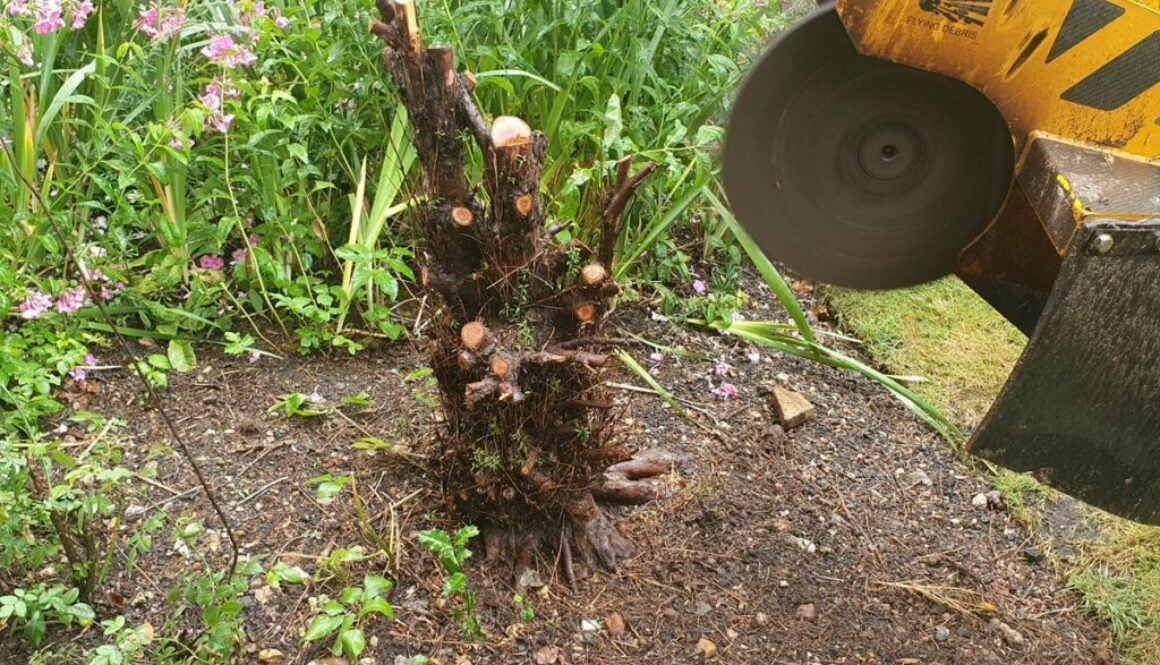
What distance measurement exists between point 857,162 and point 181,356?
1.91m

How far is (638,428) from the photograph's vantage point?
9.23ft

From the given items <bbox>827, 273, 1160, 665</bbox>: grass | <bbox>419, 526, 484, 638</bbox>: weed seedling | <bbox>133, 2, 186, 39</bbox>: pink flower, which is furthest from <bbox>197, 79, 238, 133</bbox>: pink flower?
<bbox>827, 273, 1160, 665</bbox>: grass

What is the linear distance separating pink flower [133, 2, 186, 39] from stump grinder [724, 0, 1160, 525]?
1.58 metres

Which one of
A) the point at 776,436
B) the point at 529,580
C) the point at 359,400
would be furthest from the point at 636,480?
the point at 359,400

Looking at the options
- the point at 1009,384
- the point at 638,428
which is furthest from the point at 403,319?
the point at 1009,384

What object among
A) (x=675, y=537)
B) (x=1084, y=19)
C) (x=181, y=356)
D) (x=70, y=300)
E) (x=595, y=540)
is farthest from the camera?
(x=181, y=356)

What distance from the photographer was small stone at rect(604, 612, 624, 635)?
7.39 ft

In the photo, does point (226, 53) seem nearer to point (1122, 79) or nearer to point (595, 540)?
point (595, 540)

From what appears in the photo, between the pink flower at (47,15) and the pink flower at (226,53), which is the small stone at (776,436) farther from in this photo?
the pink flower at (47,15)

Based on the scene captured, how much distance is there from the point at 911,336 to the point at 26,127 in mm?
2786

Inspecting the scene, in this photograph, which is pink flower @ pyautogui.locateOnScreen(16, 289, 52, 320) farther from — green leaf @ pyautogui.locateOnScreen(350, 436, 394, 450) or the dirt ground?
green leaf @ pyautogui.locateOnScreen(350, 436, 394, 450)

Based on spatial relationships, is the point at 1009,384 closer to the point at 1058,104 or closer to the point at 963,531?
the point at 1058,104

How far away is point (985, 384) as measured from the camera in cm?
333

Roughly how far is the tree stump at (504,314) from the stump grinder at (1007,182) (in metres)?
0.32
